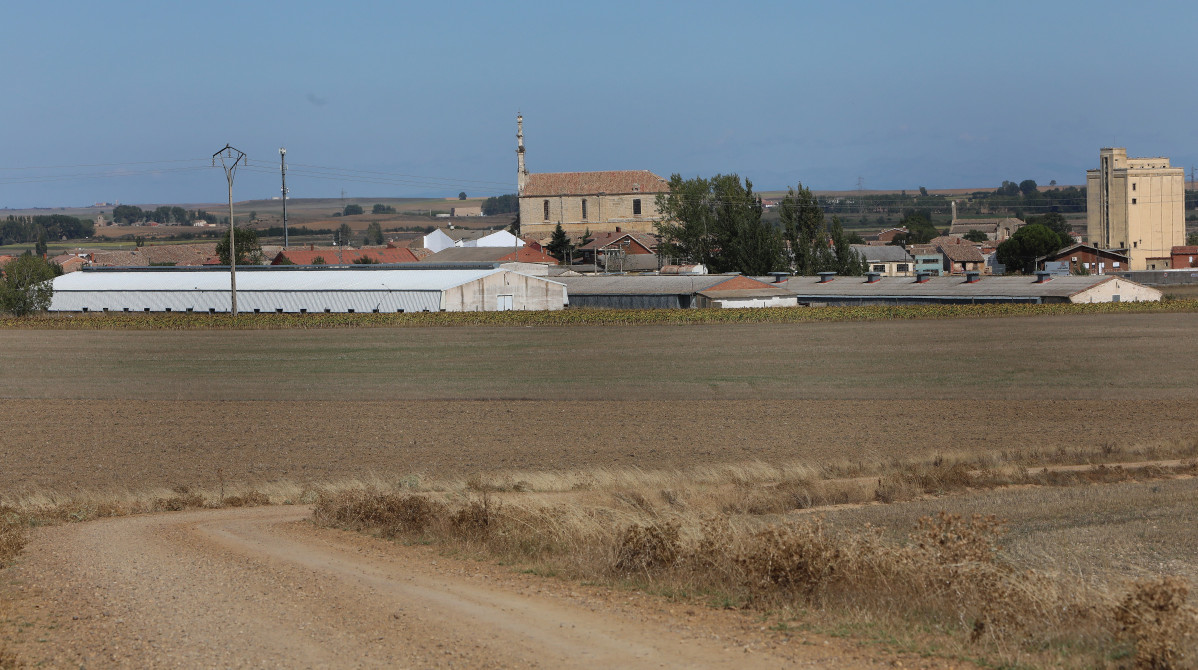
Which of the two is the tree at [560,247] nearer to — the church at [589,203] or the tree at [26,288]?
the church at [589,203]

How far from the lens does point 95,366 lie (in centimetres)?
4000

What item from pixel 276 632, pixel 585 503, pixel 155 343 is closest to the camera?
pixel 276 632

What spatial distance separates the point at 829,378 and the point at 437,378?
1203 centimetres

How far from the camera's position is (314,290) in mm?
69188

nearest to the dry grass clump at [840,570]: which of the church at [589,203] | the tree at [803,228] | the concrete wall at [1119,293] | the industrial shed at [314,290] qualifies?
the industrial shed at [314,290]

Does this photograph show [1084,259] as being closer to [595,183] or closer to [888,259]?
[888,259]

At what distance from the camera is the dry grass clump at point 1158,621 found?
7.04 meters

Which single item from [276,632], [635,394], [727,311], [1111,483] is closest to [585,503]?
[276,632]

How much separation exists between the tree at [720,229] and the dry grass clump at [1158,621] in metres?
77.1

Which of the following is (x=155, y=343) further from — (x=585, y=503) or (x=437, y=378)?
(x=585, y=503)

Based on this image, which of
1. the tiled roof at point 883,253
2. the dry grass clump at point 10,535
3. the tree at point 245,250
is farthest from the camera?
the tiled roof at point 883,253

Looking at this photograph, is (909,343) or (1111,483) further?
(909,343)

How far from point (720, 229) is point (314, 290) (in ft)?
119

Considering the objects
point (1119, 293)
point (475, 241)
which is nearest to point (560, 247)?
point (475, 241)
